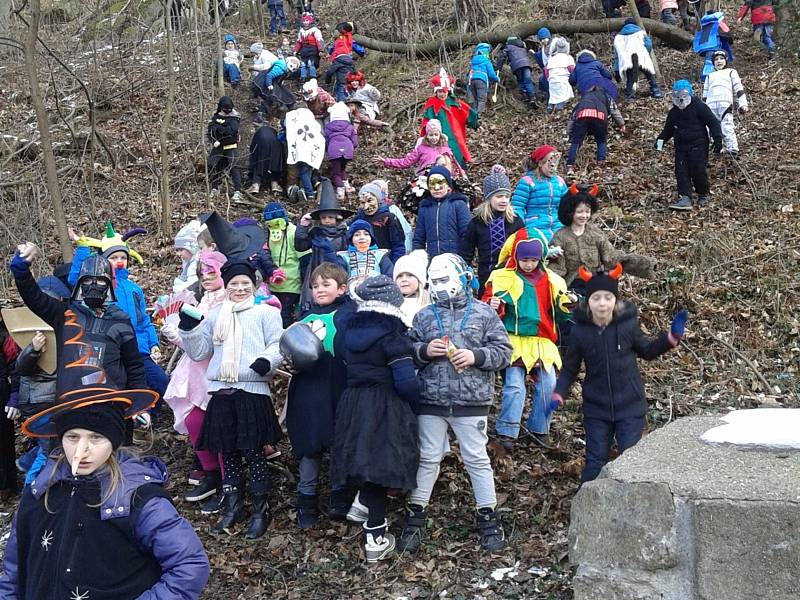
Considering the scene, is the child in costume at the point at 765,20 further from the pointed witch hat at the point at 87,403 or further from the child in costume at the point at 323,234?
the pointed witch hat at the point at 87,403

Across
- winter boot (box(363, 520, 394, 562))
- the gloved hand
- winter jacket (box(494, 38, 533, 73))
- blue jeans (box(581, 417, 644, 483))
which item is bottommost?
winter boot (box(363, 520, 394, 562))

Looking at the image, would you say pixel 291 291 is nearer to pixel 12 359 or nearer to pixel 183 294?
pixel 183 294

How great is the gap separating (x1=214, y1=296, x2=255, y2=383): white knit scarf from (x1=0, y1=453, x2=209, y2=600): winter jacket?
2202 mm

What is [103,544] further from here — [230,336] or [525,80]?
[525,80]

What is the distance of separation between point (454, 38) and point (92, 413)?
50.7 ft

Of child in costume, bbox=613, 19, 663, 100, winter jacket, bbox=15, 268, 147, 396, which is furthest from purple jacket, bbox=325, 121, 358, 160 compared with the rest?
winter jacket, bbox=15, 268, 147, 396

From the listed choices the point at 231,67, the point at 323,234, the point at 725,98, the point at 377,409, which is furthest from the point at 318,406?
the point at 231,67

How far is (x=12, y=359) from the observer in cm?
632

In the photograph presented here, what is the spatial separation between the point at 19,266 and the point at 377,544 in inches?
113

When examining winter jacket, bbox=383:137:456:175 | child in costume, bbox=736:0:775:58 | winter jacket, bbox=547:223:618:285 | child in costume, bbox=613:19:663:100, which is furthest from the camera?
child in costume, bbox=736:0:775:58

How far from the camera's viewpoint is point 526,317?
5.98 metres

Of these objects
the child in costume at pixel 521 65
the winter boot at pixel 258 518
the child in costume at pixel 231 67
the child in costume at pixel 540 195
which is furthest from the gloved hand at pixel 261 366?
the child in costume at pixel 231 67

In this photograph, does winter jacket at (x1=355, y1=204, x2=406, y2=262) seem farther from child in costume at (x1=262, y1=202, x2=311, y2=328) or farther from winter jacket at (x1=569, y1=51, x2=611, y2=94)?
winter jacket at (x1=569, y1=51, x2=611, y2=94)

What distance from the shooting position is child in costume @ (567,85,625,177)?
11625 millimetres
